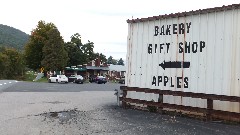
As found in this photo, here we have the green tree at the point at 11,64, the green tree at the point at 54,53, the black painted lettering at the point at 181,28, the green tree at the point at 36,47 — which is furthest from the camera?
the green tree at the point at 11,64

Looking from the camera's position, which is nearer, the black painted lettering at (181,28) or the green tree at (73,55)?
the black painted lettering at (181,28)

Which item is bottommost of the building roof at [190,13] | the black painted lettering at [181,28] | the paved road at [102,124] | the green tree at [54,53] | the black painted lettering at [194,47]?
the paved road at [102,124]

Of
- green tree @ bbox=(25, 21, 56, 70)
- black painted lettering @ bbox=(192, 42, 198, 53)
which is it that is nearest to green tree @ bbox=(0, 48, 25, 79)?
green tree @ bbox=(25, 21, 56, 70)

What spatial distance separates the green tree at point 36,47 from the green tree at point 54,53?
1080 centimetres

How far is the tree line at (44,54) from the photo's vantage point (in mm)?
70500

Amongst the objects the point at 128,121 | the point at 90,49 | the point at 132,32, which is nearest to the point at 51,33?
the point at 90,49

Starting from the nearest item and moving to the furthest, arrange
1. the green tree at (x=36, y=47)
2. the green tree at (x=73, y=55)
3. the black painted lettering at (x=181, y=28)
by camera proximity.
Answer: the black painted lettering at (x=181, y=28) → the green tree at (x=36, y=47) → the green tree at (x=73, y=55)

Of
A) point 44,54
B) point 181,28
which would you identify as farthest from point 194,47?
point 44,54

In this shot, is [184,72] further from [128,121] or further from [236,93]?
[128,121]

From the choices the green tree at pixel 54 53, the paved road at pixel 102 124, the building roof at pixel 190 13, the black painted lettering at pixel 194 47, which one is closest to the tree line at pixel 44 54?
the green tree at pixel 54 53

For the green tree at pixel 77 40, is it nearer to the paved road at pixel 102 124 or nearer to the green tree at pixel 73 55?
the green tree at pixel 73 55

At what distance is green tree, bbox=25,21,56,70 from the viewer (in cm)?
8188

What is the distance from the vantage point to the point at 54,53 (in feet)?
229

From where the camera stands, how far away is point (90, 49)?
108625 mm
